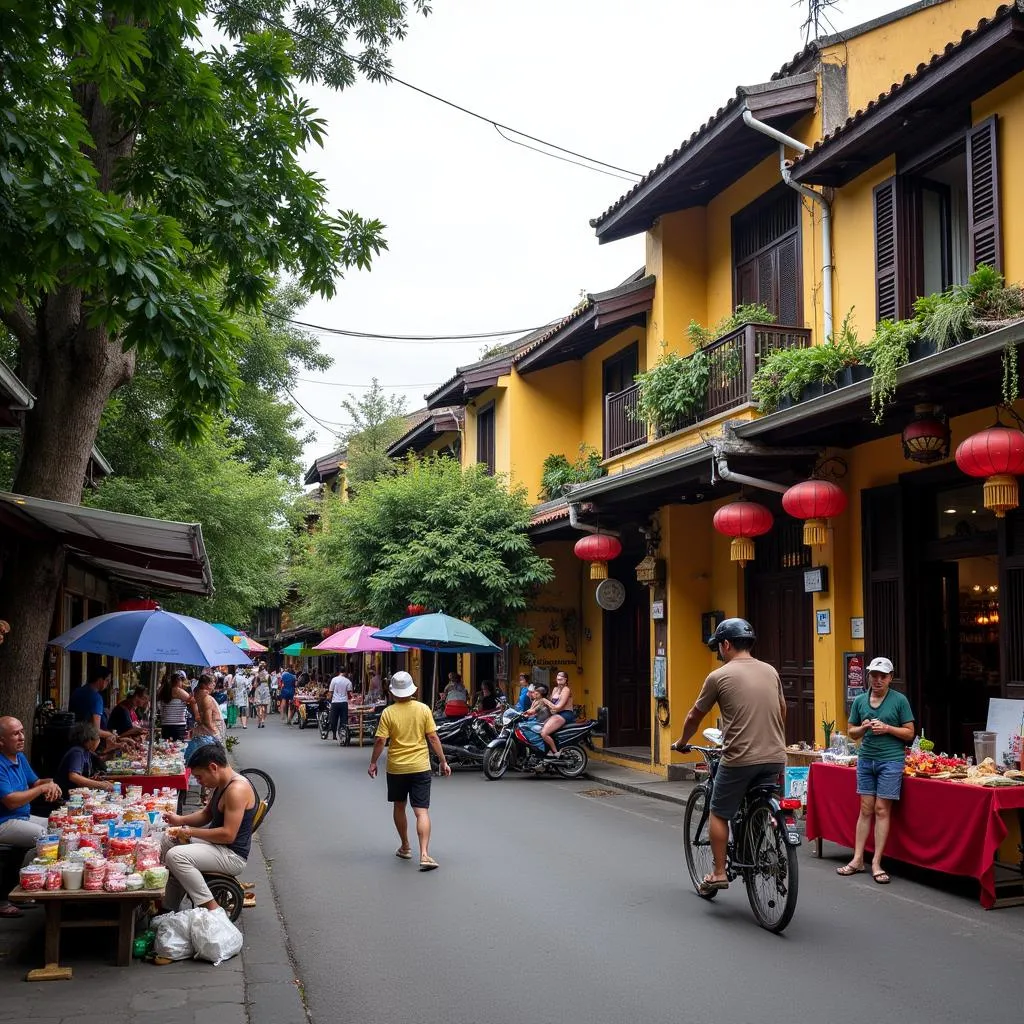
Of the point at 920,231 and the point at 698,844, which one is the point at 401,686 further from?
the point at 920,231

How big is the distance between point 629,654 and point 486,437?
7413mm

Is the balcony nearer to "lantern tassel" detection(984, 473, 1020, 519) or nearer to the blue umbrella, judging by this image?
"lantern tassel" detection(984, 473, 1020, 519)

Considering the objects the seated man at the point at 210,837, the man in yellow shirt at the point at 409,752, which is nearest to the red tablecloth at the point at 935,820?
the man in yellow shirt at the point at 409,752

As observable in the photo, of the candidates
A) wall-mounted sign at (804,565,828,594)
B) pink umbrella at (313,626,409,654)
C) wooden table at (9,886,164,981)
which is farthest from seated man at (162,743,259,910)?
pink umbrella at (313,626,409,654)

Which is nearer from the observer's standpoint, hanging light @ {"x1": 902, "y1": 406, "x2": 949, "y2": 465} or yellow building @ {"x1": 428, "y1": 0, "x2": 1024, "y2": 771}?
hanging light @ {"x1": 902, "y1": 406, "x2": 949, "y2": 465}

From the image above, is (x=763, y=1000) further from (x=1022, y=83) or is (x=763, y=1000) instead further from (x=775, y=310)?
(x=775, y=310)

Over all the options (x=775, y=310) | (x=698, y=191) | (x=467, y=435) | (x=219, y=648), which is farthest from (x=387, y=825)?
(x=467, y=435)

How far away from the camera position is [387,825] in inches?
511

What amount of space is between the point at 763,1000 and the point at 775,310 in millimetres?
10787

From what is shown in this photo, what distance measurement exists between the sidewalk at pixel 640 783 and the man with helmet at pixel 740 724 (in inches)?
264

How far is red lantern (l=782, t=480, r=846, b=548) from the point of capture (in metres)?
12.0

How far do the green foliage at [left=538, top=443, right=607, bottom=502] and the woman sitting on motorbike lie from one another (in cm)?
428

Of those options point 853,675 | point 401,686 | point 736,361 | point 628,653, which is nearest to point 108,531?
Result: point 401,686

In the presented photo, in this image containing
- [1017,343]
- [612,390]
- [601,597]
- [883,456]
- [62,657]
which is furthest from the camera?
[612,390]
